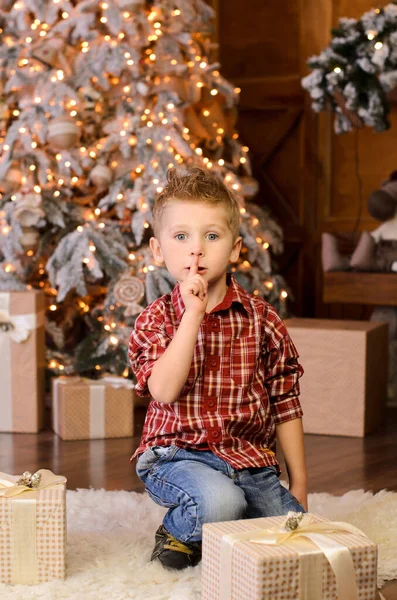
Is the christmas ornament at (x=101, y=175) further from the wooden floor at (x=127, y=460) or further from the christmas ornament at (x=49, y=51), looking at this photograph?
the wooden floor at (x=127, y=460)

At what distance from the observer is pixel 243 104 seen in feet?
14.5

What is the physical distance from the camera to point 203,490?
1.65 m

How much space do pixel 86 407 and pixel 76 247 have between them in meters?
0.60

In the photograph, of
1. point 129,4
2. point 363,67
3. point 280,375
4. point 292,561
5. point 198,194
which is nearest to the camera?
point 292,561

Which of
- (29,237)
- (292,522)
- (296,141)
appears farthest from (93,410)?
(296,141)

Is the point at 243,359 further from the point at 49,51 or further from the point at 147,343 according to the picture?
the point at 49,51

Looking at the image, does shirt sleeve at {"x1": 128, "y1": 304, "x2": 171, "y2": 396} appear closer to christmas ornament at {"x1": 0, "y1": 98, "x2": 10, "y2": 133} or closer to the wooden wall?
christmas ornament at {"x1": 0, "y1": 98, "x2": 10, "y2": 133}

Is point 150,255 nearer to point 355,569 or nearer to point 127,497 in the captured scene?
point 127,497

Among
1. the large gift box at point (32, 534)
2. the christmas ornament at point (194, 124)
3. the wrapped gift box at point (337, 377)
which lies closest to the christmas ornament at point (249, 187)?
the christmas ornament at point (194, 124)

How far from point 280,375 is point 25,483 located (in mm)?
543

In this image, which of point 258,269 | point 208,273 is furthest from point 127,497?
point 258,269

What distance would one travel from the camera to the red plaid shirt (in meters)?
1.74

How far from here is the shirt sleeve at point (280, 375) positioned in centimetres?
183

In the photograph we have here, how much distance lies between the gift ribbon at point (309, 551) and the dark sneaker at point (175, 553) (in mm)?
304
